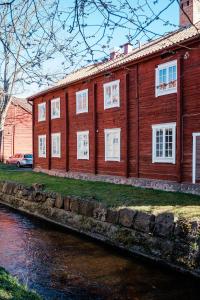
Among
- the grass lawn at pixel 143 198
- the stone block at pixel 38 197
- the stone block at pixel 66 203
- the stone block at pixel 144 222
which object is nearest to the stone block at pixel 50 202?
the stone block at pixel 38 197

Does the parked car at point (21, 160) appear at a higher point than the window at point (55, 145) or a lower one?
lower

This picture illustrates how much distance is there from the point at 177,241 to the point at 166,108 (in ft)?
31.0

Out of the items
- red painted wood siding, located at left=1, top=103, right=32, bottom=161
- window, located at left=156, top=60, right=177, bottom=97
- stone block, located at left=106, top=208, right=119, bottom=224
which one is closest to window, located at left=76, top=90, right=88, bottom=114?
window, located at left=156, top=60, right=177, bottom=97

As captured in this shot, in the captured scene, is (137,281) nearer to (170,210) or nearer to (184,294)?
(184,294)

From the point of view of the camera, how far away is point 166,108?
18.7 meters

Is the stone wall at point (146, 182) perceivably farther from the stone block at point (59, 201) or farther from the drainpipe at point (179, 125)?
the stone block at point (59, 201)

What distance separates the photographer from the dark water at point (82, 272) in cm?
868

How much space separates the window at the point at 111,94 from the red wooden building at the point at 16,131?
25111mm

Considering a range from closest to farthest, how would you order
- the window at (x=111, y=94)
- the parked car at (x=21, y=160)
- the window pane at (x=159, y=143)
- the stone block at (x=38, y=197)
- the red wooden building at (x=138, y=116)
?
the red wooden building at (x=138, y=116) < the stone block at (x=38, y=197) < the window pane at (x=159, y=143) < the window at (x=111, y=94) < the parked car at (x=21, y=160)

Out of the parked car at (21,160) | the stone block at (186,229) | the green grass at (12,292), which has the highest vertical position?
the parked car at (21,160)

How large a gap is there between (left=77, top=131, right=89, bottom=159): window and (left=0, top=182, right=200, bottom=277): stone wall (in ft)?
23.1

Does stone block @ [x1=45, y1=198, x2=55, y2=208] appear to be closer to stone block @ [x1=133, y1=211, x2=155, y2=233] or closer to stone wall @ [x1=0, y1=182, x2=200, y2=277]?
stone wall @ [x1=0, y1=182, x2=200, y2=277]

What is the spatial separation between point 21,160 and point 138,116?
22918 millimetres

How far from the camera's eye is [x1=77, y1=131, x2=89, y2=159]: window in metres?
25.3
